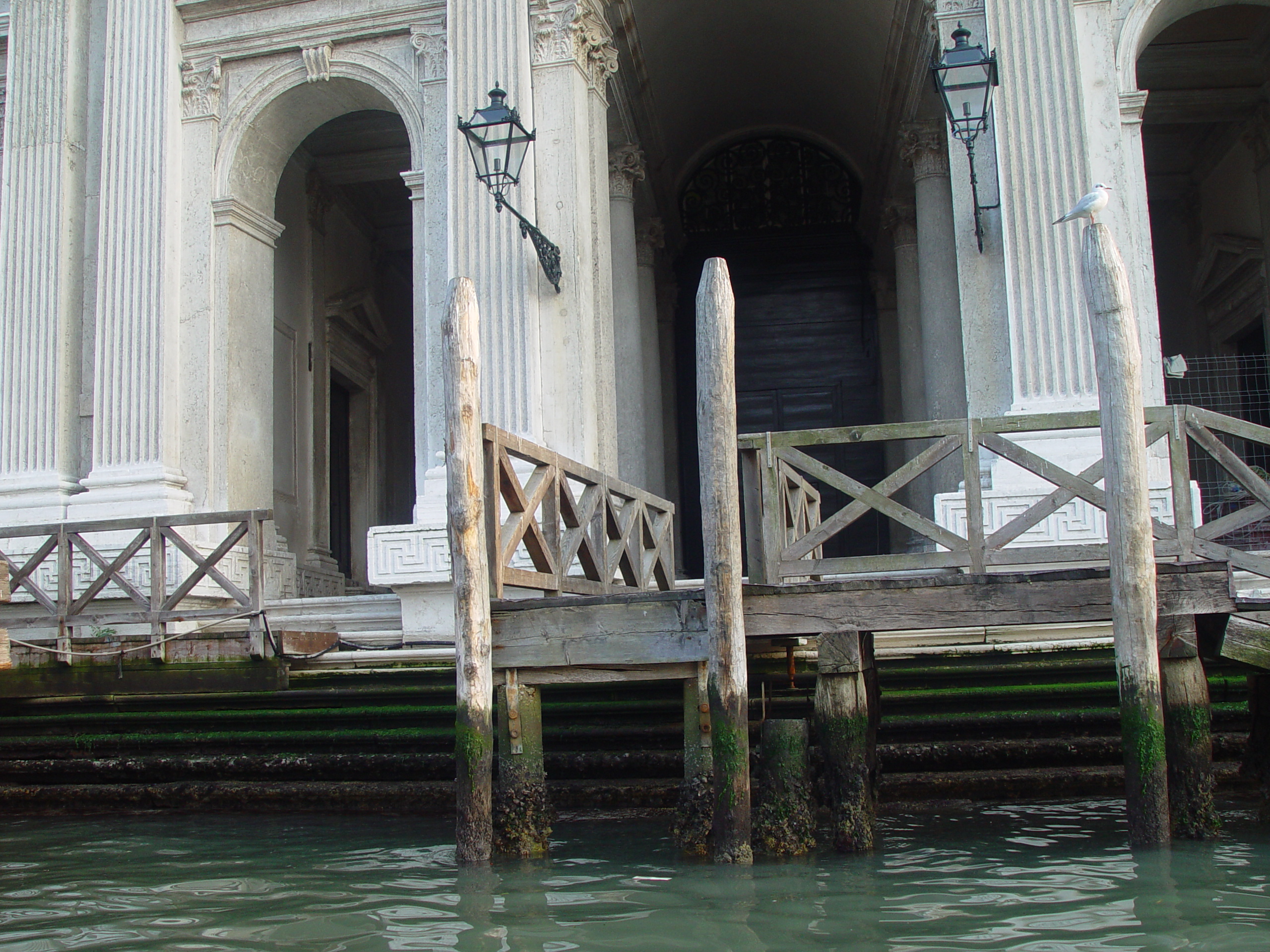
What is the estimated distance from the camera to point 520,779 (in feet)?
18.7

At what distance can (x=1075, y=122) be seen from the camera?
8875 mm

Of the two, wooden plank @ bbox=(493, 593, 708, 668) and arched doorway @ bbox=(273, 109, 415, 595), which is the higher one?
arched doorway @ bbox=(273, 109, 415, 595)

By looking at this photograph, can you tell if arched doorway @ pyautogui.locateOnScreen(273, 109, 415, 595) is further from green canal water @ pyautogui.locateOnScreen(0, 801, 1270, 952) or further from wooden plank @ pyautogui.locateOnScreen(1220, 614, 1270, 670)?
wooden plank @ pyautogui.locateOnScreen(1220, 614, 1270, 670)

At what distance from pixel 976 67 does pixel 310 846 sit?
654cm

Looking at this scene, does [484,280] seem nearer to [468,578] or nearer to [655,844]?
[468,578]

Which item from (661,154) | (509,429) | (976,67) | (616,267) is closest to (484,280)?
(509,429)

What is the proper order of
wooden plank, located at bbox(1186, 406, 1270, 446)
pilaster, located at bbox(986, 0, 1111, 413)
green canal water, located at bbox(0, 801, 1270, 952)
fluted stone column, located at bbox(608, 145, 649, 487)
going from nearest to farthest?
green canal water, located at bbox(0, 801, 1270, 952) < wooden plank, located at bbox(1186, 406, 1270, 446) < pilaster, located at bbox(986, 0, 1111, 413) < fluted stone column, located at bbox(608, 145, 649, 487)

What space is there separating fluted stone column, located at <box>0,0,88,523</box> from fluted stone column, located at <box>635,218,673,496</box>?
5.92 metres

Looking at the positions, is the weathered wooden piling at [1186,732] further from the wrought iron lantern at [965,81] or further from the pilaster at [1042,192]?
the wrought iron lantern at [965,81]

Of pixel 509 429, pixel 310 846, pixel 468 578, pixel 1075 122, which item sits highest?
pixel 1075 122

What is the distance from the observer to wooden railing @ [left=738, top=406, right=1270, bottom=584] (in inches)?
221

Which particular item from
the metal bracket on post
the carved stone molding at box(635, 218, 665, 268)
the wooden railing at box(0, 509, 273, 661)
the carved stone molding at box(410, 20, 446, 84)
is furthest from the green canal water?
the carved stone molding at box(635, 218, 665, 268)

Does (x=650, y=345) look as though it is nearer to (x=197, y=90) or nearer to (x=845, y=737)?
(x=197, y=90)

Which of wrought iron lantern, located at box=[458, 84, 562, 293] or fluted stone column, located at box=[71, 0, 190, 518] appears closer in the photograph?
wrought iron lantern, located at box=[458, 84, 562, 293]
